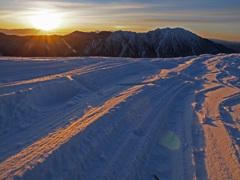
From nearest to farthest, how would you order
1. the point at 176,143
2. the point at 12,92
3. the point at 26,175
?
the point at 26,175 → the point at 176,143 → the point at 12,92

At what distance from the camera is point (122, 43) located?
132 meters

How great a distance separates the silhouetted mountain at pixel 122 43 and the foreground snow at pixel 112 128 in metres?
108

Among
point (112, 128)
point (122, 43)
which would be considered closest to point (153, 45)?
point (122, 43)

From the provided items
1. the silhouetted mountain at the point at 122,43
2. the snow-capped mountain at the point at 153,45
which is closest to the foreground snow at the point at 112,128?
the silhouetted mountain at the point at 122,43

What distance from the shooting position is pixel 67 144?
11.4 ft

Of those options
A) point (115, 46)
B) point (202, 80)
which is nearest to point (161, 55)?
point (115, 46)

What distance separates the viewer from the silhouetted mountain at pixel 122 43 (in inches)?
4414

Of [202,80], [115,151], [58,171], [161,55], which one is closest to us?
[58,171]

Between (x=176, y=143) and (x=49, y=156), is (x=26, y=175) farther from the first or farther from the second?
(x=176, y=143)

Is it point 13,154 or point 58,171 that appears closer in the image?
point 58,171

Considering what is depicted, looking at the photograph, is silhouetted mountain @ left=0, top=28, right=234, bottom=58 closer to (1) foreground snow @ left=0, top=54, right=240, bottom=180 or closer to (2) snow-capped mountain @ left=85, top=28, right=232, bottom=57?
(2) snow-capped mountain @ left=85, top=28, right=232, bottom=57

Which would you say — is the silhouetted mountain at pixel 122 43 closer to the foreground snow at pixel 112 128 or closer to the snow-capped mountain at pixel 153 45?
the snow-capped mountain at pixel 153 45

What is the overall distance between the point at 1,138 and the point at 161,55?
428 feet

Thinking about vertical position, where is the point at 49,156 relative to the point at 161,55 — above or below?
above
